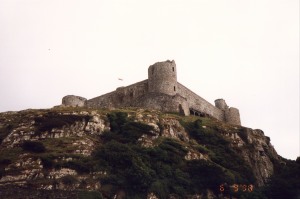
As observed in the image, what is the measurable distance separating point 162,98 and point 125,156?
2321 centimetres

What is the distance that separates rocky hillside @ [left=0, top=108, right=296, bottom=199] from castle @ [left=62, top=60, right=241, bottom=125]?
4773mm

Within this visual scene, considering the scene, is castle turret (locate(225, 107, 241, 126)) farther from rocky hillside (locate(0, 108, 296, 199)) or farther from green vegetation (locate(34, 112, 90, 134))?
green vegetation (locate(34, 112, 90, 134))

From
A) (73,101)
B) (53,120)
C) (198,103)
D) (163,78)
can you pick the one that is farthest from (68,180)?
(198,103)

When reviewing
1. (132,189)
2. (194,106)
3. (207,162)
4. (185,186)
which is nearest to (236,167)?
(207,162)

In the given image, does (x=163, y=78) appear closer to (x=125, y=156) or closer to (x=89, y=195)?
(x=125, y=156)

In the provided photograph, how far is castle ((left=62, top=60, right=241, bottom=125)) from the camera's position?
76.6 m

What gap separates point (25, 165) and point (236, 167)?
2762cm

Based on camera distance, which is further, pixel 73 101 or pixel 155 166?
pixel 73 101

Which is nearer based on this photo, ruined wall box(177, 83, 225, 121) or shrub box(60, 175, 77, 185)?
shrub box(60, 175, 77, 185)

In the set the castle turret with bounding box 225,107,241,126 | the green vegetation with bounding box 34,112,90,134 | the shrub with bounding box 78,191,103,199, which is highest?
the castle turret with bounding box 225,107,241,126

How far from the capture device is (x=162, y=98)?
76625mm

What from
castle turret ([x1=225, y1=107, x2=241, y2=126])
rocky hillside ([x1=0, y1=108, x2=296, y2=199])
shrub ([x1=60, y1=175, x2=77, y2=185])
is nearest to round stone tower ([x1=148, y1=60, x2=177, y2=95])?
rocky hillside ([x1=0, y1=108, x2=296, y2=199])

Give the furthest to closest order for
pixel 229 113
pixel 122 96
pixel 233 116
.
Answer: pixel 229 113
pixel 233 116
pixel 122 96

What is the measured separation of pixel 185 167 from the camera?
5853 centimetres
